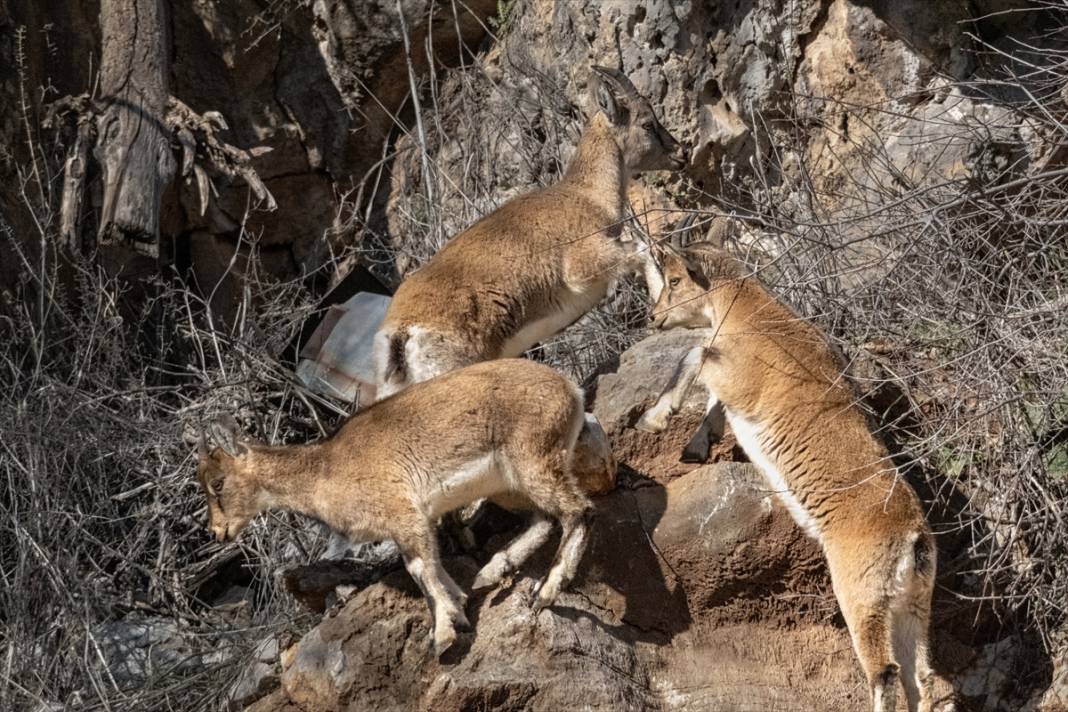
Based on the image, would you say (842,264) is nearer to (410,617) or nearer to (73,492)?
(410,617)

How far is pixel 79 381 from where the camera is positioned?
428 inches

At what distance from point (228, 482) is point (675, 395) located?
269 cm

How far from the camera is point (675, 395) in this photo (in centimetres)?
891

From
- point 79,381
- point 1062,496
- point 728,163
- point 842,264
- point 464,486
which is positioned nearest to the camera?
point 464,486

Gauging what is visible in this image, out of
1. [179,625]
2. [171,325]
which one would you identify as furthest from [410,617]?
[171,325]

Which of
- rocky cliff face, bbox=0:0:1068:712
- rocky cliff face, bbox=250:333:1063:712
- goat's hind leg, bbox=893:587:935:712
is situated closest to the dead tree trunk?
rocky cliff face, bbox=0:0:1068:712

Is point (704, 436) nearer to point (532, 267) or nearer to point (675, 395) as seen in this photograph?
point (675, 395)

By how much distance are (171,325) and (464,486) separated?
19.1 ft

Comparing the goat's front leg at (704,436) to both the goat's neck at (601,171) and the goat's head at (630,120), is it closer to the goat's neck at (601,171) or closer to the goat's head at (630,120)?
the goat's neck at (601,171)

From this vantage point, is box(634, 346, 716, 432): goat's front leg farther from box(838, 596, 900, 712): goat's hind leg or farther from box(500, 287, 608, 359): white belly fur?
box(838, 596, 900, 712): goat's hind leg

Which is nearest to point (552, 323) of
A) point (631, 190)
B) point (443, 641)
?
point (631, 190)

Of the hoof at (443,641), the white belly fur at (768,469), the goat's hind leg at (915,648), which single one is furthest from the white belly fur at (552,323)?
the goat's hind leg at (915,648)

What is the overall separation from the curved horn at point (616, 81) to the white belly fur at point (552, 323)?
1.86 m

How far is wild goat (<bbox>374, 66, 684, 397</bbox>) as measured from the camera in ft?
30.1
